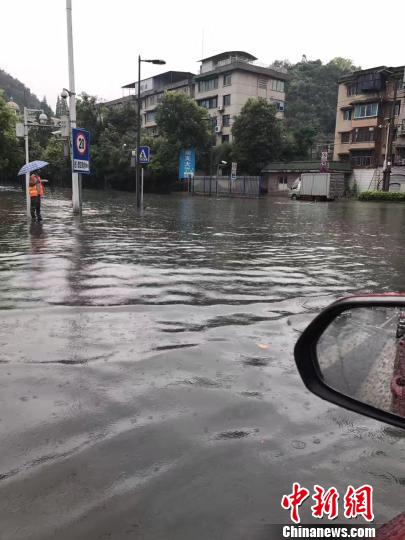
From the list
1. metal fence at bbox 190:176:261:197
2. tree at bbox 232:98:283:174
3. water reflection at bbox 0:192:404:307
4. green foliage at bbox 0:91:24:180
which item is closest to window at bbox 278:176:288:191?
tree at bbox 232:98:283:174

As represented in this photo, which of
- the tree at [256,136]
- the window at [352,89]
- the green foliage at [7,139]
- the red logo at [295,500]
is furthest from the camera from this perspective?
the tree at [256,136]

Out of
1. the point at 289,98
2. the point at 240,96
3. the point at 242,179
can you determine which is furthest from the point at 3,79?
the point at 242,179

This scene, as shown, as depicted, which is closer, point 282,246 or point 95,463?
point 95,463

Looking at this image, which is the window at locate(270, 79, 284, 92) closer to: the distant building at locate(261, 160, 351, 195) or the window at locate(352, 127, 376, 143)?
the distant building at locate(261, 160, 351, 195)

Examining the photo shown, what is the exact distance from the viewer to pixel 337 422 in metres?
3.29

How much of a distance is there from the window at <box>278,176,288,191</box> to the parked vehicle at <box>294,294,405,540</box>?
170ft

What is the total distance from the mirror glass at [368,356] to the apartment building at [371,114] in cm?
4921

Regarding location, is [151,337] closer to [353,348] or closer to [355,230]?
[353,348]

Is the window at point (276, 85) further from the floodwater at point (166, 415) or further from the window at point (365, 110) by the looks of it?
the floodwater at point (166, 415)

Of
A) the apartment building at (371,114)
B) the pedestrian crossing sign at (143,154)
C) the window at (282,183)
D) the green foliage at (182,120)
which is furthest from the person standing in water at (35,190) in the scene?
the green foliage at (182,120)

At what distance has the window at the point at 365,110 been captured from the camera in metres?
49.8

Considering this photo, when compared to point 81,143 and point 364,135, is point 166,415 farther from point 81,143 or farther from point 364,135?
point 364,135

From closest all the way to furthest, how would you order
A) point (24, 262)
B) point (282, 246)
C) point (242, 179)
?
1. point (24, 262)
2. point (282, 246)
3. point (242, 179)

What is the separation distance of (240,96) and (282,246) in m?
52.6
